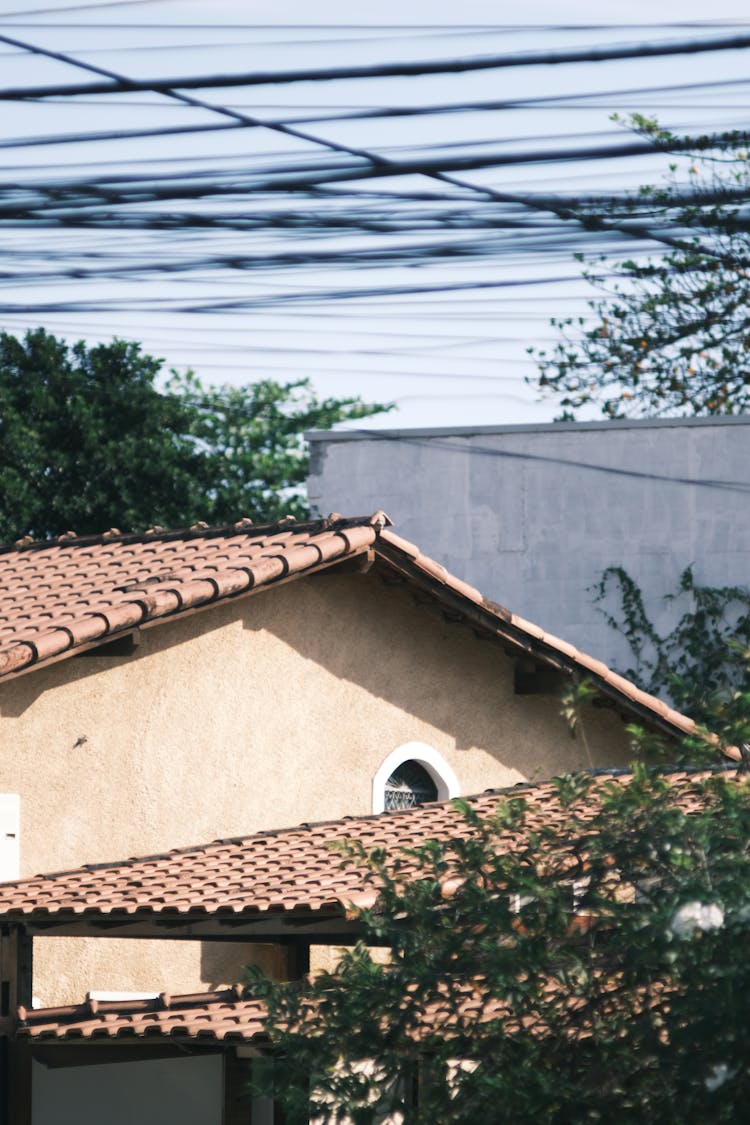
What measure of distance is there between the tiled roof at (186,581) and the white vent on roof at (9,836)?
1030 millimetres

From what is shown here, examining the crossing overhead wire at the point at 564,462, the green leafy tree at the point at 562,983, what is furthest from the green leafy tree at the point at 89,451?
the green leafy tree at the point at 562,983

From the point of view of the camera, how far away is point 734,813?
235 inches

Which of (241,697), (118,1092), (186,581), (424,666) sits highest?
(186,581)

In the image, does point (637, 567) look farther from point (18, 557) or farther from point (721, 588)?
point (18, 557)

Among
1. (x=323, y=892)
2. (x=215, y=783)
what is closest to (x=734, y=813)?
(x=323, y=892)

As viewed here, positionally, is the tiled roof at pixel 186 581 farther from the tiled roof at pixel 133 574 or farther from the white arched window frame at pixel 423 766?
the white arched window frame at pixel 423 766

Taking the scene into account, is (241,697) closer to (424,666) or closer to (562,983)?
(424,666)

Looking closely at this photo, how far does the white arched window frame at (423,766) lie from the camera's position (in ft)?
48.9

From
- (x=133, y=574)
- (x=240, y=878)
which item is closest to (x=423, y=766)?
(x=133, y=574)

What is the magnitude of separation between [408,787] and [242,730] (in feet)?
6.35

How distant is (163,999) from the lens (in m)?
10.7

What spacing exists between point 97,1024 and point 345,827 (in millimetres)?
3119

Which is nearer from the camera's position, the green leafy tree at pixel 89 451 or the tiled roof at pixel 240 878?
the tiled roof at pixel 240 878

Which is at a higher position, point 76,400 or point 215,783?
point 76,400
